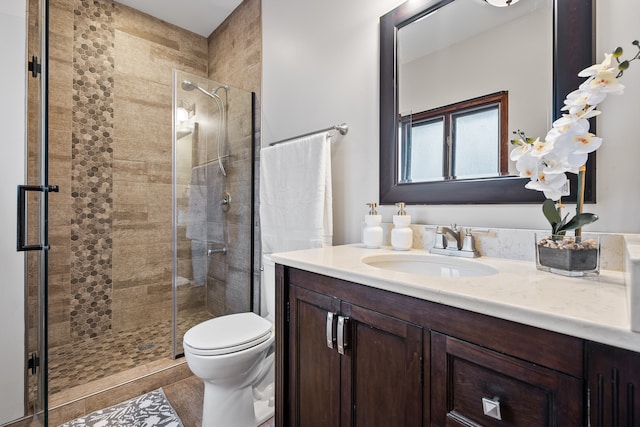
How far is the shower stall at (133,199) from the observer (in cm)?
202

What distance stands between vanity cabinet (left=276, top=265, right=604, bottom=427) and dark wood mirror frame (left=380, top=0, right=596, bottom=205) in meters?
0.58

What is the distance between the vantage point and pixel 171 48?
266 cm

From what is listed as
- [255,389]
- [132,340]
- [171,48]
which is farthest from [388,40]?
[132,340]

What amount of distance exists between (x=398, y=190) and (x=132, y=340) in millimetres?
2329

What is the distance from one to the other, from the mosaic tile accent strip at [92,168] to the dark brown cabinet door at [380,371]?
231 centimetres

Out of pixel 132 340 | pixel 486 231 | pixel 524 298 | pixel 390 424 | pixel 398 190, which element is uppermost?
pixel 398 190

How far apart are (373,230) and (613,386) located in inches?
33.8

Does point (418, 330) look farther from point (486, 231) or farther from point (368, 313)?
point (486, 231)

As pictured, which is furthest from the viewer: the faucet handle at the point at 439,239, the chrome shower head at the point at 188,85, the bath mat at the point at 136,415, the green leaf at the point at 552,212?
the chrome shower head at the point at 188,85

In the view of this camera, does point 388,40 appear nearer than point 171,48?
Yes

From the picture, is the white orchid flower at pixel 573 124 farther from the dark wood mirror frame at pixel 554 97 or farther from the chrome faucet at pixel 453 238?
the chrome faucet at pixel 453 238

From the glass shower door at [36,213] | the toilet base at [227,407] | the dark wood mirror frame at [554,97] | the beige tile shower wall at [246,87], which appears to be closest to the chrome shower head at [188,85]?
the beige tile shower wall at [246,87]

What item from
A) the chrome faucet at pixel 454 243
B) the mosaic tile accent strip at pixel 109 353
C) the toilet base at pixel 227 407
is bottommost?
the mosaic tile accent strip at pixel 109 353

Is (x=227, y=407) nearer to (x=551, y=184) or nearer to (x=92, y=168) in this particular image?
(x=551, y=184)
